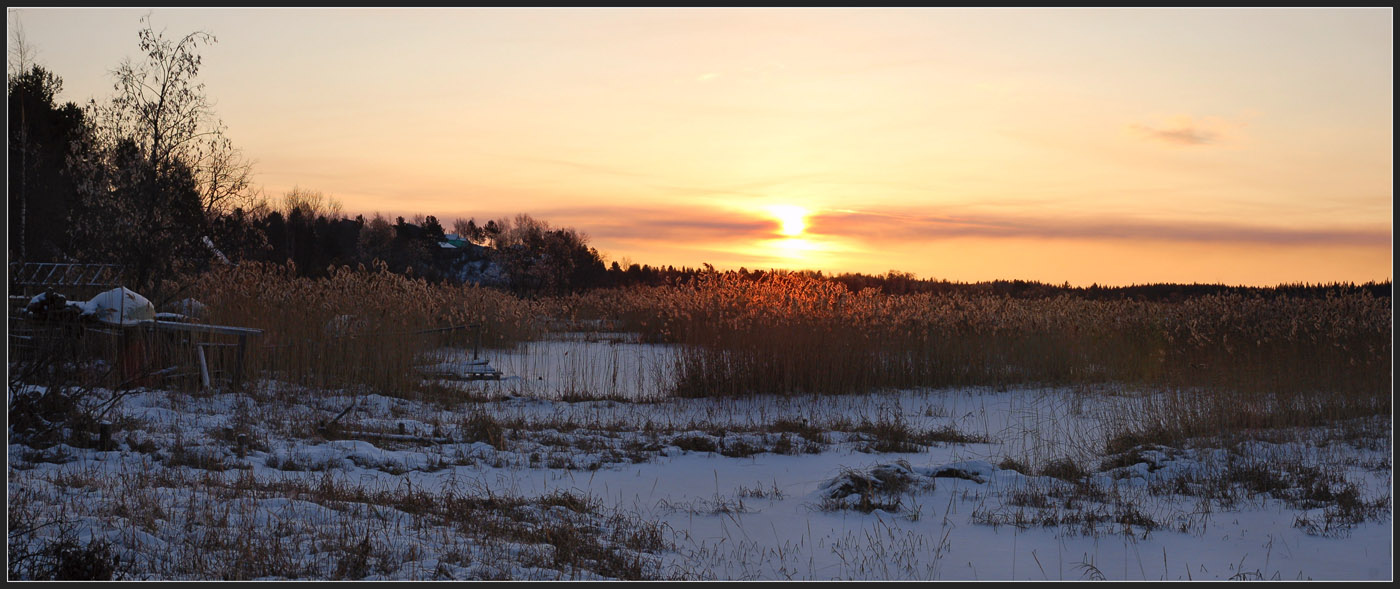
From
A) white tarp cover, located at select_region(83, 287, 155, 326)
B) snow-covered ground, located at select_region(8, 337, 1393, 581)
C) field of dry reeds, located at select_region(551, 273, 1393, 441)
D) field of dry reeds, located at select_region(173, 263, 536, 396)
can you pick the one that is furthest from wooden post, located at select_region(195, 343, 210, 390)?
field of dry reeds, located at select_region(551, 273, 1393, 441)

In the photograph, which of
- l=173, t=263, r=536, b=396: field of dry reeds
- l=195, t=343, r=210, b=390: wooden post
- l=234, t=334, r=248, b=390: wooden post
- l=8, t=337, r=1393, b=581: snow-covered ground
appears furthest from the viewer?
l=173, t=263, r=536, b=396: field of dry reeds

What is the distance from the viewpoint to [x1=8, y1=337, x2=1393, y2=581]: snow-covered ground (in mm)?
5070

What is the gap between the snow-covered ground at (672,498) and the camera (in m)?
5.07

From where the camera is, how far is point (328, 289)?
53.2 feet

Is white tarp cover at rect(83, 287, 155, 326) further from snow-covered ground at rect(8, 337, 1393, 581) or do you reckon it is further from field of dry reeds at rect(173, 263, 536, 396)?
snow-covered ground at rect(8, 337, 1393, 581)

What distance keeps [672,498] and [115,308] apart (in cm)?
813

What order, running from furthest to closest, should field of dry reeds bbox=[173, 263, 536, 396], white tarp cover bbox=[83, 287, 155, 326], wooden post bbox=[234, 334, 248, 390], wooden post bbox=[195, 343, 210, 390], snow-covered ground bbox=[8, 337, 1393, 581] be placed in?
1. field of dry reeds bbox=[173, 263, 536, 396]
2. wooden post bbox=[234, 334, 248, 390]
3. white tarp cover bbox=[83, 287, 155, 326]
4. wooden post bbox=[195, 343, 210, 390]
5. snow-covered ground bbox=[8, 337, 1393, 581]

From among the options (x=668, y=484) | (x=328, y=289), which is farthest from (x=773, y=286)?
(x=668, y=484)

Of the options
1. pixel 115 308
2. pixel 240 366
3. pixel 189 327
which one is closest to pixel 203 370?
pixel 240 366

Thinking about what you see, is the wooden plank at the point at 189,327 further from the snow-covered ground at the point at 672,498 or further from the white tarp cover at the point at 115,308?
the snow-covered ground at the point at 672,498

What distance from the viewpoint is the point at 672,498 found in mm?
7234

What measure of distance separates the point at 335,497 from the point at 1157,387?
11012 mm

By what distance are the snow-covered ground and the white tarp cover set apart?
5.14ft

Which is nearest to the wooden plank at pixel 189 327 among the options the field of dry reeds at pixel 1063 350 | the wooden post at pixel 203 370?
the wooden post at pixel 203 370
